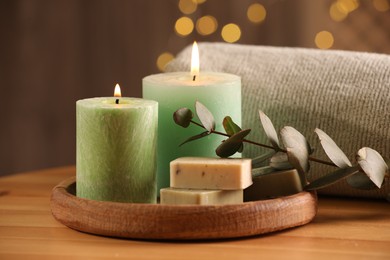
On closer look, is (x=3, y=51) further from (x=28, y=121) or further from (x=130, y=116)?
(x=130, y=116)

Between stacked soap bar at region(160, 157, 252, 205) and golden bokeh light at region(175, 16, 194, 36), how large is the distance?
1150 mm

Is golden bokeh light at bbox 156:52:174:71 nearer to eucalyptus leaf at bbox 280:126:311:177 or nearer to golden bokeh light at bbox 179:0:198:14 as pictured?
golden bokeh light at bbox 179:0:198:14

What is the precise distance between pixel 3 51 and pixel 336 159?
1275 mm

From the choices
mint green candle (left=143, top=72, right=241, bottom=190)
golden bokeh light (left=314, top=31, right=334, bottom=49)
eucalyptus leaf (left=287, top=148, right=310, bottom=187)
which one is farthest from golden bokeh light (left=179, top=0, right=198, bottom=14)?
eucalyptus leaf (left=287, top=148, right=310, bottom=187)

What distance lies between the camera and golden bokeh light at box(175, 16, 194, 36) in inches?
72.4

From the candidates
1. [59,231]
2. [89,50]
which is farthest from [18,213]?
[89,50]

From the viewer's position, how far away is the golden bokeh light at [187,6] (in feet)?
5.99

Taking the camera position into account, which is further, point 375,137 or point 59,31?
point 59,31

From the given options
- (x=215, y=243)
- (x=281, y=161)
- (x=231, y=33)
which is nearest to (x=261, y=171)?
(x=281, y=161)

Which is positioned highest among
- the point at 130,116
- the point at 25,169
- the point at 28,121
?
the point at 130,116

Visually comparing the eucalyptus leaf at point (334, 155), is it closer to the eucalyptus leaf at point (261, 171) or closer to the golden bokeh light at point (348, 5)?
the eucalyptus leaf at point (261, 171)

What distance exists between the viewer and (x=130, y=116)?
729 mm

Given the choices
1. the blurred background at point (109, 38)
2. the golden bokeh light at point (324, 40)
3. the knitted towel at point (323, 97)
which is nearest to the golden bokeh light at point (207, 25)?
the blurred background at point (109, 38)

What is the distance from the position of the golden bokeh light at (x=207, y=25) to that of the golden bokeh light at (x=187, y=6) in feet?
0.10
